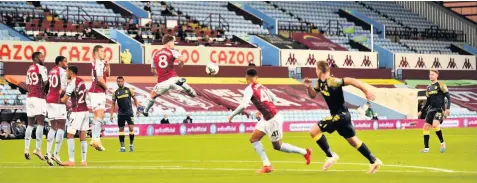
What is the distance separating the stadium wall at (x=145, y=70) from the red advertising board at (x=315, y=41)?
17.5 feet

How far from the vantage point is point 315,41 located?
67.4 meters

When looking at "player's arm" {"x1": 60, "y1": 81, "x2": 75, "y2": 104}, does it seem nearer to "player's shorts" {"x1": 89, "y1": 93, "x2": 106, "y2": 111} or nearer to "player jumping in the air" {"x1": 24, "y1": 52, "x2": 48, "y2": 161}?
"player jumping in the air" {"x1": 24, "y1": 52, "x2": 48, "y2": 161}

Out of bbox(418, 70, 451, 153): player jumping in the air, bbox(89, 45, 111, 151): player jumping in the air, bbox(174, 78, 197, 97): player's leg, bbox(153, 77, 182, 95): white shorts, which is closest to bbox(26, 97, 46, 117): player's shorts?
bbox(89, 45, 111, 151): player jumping in the air

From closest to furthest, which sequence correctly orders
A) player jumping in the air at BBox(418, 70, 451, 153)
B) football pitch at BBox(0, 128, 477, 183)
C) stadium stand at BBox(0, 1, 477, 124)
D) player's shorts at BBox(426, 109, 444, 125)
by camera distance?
football pitch at BBox(0, 128, 477, 183), player jumping in the air at BBox(418, 70, 451, 153), player's shorts at BBox(426, 109, 444, 125), stadium stand at BBox(0, 1, 477, 124)

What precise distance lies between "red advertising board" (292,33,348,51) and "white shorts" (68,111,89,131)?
45.1m

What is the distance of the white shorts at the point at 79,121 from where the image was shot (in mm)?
21906

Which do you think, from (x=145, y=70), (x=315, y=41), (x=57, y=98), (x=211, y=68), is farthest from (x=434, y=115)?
(x=315, y=41)

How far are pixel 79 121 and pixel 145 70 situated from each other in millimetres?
34197

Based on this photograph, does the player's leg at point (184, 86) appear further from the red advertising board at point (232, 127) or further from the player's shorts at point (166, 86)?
the red advertising board at point (232, 127)

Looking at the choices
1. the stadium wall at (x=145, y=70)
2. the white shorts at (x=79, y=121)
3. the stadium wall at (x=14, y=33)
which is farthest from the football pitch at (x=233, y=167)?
the stadium wall at (x=14, y=33)

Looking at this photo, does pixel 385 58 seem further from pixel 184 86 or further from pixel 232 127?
pixel 184 86

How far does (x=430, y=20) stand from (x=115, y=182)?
66.7 meters

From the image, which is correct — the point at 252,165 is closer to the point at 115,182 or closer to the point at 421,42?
the point at 115,182

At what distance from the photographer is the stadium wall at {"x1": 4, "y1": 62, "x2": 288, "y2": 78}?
5028cm
